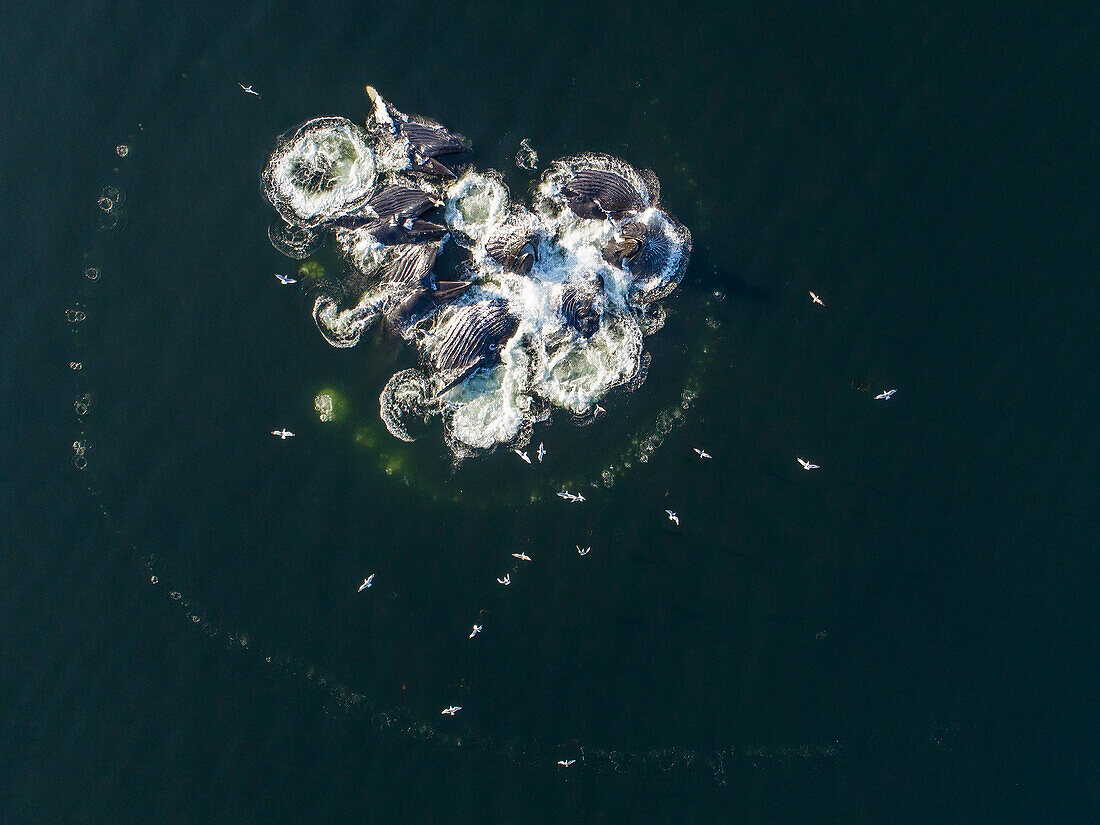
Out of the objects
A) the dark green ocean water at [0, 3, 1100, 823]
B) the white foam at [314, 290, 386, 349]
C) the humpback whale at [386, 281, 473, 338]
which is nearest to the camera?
the dark green ocean water at [0, 3, 1100, 823]

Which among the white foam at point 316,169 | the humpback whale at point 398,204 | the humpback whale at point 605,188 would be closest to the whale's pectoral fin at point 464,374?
the humpback whale at point 398,204

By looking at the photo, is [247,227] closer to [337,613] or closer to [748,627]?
[337,613]

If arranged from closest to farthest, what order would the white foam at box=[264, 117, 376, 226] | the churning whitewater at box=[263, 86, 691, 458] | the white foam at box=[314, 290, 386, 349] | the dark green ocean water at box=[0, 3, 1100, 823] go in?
the dark green ocean water at box=[0, 3, 1100, 823] < the churning whitewater at box=[263, 86, 691, 458] < the white foam at box=[314, 290, 386, 349] < the white foam at box=[264, 117, 376, 226]

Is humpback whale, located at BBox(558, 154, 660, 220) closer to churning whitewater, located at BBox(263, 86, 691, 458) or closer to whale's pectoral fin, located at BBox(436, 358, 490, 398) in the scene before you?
churning whitewater, located at BBox(263, 86, 691, 458)

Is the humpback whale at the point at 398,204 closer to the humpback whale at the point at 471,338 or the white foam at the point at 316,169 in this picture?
the white foam at the point at 316,169

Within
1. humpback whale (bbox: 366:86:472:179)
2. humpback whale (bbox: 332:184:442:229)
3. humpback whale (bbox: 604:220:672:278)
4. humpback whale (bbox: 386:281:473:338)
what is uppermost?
humpback whale (bbox: 604:220:672:278)

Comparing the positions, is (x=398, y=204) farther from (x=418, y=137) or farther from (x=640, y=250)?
(x=640, y=250)

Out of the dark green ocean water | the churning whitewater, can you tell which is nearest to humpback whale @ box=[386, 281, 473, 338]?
the churning whitewater
